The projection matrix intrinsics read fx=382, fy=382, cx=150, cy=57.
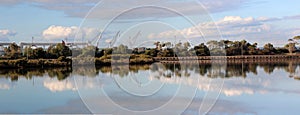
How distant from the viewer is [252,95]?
10.6 m

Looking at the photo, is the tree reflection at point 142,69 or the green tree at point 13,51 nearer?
the tree reflection at point 142,69

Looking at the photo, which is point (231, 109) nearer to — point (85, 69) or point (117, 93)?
point (117, 93)

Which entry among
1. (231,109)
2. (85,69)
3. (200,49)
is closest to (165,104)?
(231,109)

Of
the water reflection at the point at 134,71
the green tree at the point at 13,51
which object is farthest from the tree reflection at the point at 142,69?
the green tree at the point at 13,51

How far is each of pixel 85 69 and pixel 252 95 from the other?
9.99 meters

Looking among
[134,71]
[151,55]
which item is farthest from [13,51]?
[134,71]

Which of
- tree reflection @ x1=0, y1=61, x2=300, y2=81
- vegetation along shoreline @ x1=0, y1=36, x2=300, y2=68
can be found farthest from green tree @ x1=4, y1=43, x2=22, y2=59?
tree reflection @ x1=0, y1=61, x2=300, y2=81

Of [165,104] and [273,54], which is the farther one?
[273,54]

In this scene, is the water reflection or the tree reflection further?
the water reflection

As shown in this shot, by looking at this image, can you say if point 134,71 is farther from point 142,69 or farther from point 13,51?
point 13,51

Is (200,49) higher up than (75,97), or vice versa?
(200,49)

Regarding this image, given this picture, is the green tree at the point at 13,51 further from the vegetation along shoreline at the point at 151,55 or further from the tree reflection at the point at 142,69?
the tree reflection at the point at 142,69

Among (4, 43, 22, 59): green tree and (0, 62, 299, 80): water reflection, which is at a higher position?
(4, 43, 22, 59): green tree

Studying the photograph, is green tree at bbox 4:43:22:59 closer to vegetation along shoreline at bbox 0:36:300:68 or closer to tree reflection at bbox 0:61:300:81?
vegetation along shoreline at bbox 0:36:300:68
